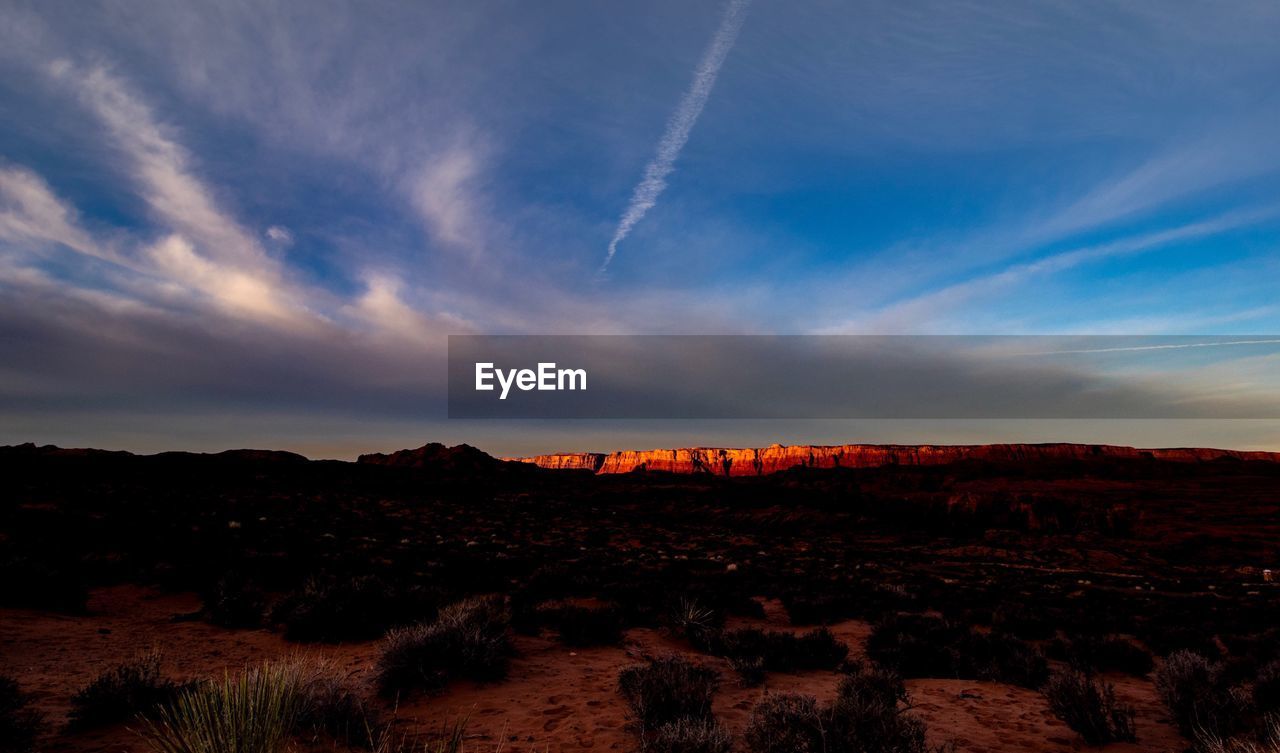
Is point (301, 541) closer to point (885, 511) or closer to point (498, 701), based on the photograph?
point (498, 701)

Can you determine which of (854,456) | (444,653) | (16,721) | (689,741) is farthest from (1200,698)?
(854,456)

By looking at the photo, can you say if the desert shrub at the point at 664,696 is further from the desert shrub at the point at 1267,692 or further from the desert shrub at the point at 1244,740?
the desert shrub at the point at 1267,692

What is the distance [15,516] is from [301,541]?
7500mm

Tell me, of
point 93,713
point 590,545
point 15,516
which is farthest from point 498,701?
point 590,545

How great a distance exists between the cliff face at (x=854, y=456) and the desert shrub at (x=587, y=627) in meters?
111

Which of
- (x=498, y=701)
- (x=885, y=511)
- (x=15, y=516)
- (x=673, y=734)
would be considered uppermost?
(x=15, y=516)

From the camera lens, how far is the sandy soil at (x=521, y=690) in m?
5.54

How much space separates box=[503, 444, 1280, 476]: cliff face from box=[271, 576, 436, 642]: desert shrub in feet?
372

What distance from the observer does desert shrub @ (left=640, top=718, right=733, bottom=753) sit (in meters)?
4.37

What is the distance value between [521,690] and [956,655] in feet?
24.5

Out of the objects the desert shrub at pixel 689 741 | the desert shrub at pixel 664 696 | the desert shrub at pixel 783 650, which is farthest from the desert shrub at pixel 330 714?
the desert shrub at pixel 783 650

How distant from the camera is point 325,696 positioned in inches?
197

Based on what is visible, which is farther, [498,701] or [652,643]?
[652,643]

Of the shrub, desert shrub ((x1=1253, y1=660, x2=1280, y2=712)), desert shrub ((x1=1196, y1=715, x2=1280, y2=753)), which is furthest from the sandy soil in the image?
the shrub
